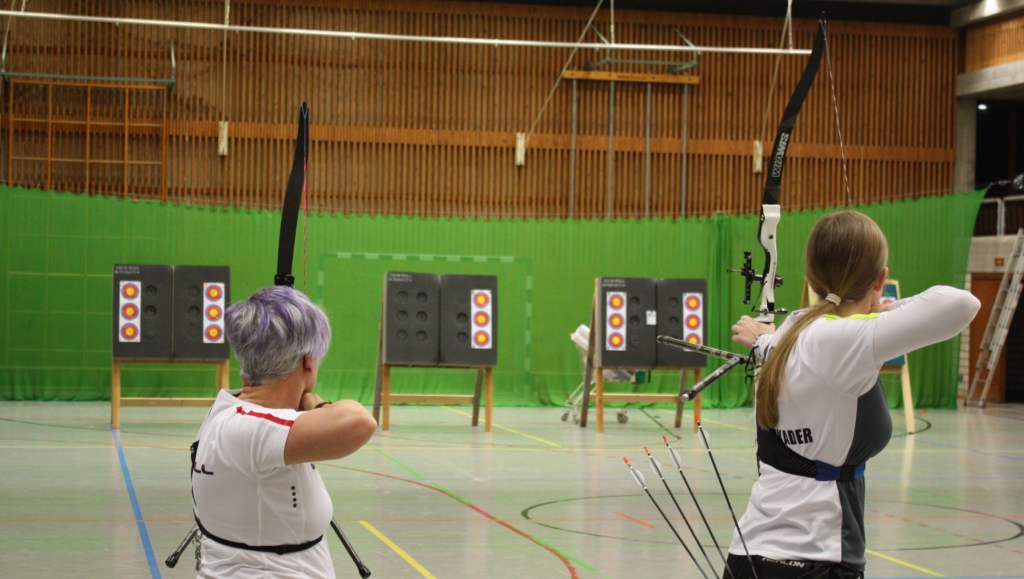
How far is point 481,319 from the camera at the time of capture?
25.2ft

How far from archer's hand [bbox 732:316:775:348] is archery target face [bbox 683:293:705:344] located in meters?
6.22

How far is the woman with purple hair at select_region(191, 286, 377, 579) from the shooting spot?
1413mm

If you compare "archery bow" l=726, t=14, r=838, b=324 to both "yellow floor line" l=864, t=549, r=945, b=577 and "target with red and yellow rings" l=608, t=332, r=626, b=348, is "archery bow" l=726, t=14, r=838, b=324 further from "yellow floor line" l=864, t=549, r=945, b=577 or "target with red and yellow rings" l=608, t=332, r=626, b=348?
"target with red and yellow rings" l=608, t=332, r=626, b=348

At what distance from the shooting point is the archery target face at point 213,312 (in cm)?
736

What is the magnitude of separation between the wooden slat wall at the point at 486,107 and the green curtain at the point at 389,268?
8.23 ft

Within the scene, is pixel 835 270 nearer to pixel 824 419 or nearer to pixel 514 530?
pixel 824 419

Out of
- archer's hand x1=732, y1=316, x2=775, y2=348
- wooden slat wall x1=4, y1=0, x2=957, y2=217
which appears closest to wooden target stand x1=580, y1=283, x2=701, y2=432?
wooden slat wall x1=4, y1=0, x2=957, y2=217

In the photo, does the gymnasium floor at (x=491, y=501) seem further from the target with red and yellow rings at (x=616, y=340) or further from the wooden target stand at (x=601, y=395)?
the target with red and yellow rings at (x=616, y=340)

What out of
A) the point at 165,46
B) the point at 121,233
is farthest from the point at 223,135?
A: the point at 121,233

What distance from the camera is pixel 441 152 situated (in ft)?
40.6

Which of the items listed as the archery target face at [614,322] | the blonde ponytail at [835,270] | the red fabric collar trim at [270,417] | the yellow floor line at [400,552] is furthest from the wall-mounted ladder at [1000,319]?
the red fabric collar trim at [270,417]

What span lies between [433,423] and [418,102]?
5513 mm

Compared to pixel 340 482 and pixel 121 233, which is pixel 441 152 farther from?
pixel 340 482

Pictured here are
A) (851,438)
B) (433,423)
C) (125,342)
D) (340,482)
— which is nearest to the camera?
(851,438)
